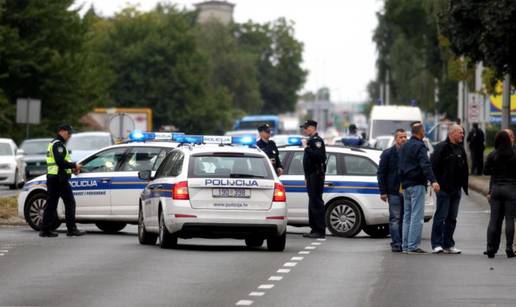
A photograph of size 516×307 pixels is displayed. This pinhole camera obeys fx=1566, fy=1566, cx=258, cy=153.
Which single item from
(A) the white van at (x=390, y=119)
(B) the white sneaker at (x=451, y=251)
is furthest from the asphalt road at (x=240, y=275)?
(A) the white van at (x=390, y=119)

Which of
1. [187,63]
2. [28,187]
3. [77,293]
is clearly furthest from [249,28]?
[77,293]

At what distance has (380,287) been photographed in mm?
15406

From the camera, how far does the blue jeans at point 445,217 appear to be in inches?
804

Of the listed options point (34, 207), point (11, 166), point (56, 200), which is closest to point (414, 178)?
point (56, 200)

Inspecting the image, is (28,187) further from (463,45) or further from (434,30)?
(434,30)

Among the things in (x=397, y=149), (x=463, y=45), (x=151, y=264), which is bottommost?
(x=151, y=264)

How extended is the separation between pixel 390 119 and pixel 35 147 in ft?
45.4

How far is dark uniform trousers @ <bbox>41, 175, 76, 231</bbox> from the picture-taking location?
23.7 m

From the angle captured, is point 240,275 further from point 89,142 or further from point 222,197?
point 89,142

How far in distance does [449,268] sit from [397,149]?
350 cm

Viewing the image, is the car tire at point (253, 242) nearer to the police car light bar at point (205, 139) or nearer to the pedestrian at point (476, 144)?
the police car light bar at point (205, 139)

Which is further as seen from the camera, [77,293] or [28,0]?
[28,0]

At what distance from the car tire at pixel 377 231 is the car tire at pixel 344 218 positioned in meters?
0.49

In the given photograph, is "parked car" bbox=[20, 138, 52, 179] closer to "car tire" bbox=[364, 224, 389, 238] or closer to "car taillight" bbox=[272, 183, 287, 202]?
"car tire" bbox=[364, 224, 389, 238]
